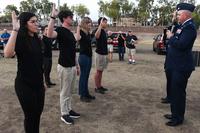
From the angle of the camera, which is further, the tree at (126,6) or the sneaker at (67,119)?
the tree at (126,6)

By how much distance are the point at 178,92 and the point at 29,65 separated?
3.04m

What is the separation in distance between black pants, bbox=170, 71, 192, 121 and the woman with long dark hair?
272cm

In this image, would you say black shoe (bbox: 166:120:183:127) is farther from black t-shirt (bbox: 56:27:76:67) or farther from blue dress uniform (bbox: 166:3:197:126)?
black t-shirt (bbox: 56:27:76:67)

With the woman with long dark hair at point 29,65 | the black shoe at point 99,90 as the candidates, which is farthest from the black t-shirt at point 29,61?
the black shoe at point 99,90

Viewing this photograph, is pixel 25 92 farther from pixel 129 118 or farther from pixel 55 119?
pixel 129 118

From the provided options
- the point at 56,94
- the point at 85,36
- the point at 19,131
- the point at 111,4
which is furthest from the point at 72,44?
the point at 111,4

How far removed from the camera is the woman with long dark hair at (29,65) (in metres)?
4.02

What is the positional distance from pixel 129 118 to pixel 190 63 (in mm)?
1557

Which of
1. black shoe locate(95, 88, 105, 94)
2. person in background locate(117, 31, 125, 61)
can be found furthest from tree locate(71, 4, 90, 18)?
black shoe locate(95, 88, 105, 94)

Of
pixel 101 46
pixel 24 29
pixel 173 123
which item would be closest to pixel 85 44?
pixel 101 46

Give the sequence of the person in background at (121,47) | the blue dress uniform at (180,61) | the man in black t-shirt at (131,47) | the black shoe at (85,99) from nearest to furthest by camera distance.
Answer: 1. the blue dress uniform at (180,61)
2. the black shoe at (85,99)
3. the man in black t-shirt at (131,47)
4. the person in background at (121,47)

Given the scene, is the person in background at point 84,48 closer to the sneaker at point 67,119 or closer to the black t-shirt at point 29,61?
the sneaker at point 67,119

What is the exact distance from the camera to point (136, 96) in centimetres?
820

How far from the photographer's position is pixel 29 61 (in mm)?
4082
